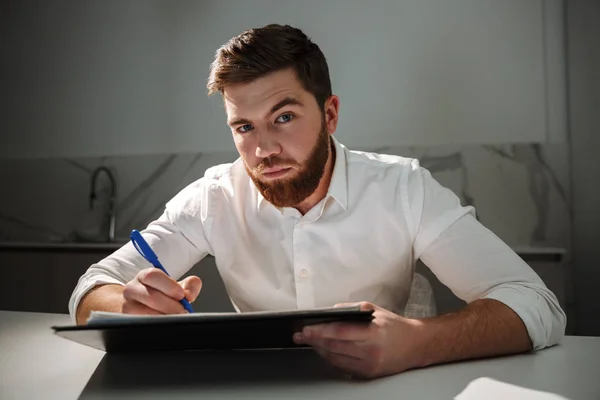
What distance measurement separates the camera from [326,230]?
154 cm

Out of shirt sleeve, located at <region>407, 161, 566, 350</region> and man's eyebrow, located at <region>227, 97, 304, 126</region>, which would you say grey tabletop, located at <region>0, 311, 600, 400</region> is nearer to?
shirt sleeve, located at <region>407, 161, 566, 350</region>

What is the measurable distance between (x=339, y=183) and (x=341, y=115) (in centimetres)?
151

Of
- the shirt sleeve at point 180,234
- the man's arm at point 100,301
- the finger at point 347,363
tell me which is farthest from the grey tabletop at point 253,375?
the shirt sleeve at point 180,234

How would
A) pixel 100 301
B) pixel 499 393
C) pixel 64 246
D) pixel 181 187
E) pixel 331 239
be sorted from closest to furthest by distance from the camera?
pixel 499 393 < pixel 100 301 < pixel 331 239 < pixel 64 246 < pixel 181 187

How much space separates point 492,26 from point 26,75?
8.70 feet

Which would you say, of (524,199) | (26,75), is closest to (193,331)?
(524,199)

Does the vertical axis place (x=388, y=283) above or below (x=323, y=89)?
below

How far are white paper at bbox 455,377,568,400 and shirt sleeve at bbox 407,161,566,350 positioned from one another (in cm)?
26

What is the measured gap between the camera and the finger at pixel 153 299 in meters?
1.07

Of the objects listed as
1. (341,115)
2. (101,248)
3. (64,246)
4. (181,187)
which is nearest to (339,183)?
(341,115)

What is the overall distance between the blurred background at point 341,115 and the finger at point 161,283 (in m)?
1.58

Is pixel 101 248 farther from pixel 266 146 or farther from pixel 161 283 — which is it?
pixel 161 283

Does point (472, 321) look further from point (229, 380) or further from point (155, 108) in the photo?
point (155, 108)

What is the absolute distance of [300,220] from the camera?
61.7 inches
